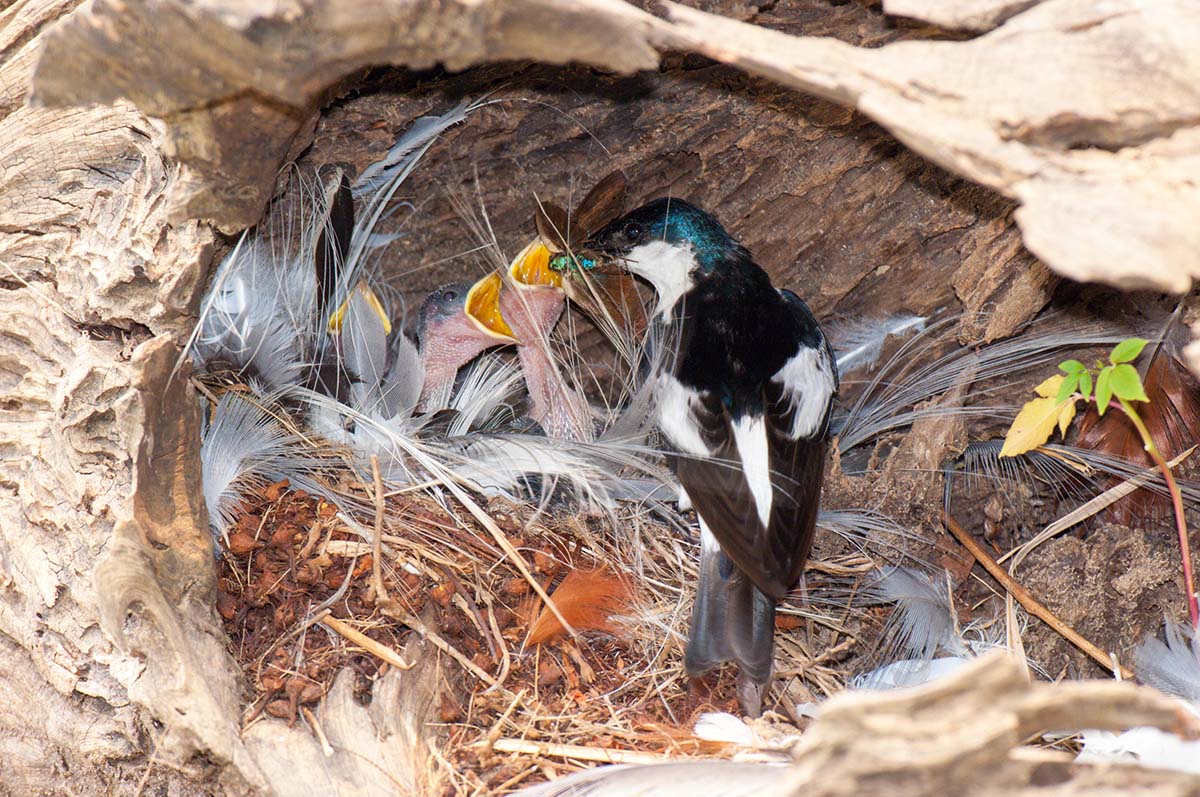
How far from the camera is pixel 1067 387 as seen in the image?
1.97 metres

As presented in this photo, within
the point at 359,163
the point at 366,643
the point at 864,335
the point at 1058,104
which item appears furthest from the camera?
the point at 864,335

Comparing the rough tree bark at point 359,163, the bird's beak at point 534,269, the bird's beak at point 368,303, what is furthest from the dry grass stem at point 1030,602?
the bird's beak at point 368,303

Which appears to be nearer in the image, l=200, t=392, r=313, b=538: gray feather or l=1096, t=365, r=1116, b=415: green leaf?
l=1096, t=365, r=1116, b=415: green leaf

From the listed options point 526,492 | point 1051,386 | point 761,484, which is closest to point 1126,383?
point 1051,386

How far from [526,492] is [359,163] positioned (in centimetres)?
82

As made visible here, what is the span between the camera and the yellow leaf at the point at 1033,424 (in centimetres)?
211

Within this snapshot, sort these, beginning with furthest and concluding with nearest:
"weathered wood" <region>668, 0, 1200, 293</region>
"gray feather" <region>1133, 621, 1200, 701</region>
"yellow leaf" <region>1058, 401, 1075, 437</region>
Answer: "yellow leaf" <region>1058, 401, 1075, 437</region> → "gray feather" <region>1133, 621, 1200, 701</region> → "weathered wood" <region>668, 0, 1200, 293</region>

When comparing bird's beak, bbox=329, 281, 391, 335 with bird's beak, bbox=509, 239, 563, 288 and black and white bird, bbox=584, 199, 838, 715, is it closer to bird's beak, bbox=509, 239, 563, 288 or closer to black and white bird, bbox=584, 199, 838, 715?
bird's beak, bbox=509, 239, 563, 288

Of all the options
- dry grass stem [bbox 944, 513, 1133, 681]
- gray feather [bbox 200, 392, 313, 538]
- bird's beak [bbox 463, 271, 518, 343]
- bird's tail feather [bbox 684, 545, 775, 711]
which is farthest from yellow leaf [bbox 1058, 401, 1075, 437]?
gray feather [bbox 200, 392, 313, 538]

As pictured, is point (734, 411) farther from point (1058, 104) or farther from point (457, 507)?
point (1058, 104)

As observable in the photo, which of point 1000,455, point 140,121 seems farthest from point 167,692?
point 1000,455

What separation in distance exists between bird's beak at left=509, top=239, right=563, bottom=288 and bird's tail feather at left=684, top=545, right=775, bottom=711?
841 millimetres

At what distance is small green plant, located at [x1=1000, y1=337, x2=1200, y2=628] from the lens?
183 centimetres

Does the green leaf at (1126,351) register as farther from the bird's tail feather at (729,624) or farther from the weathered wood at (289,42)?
the weathered wood at (289,42)
